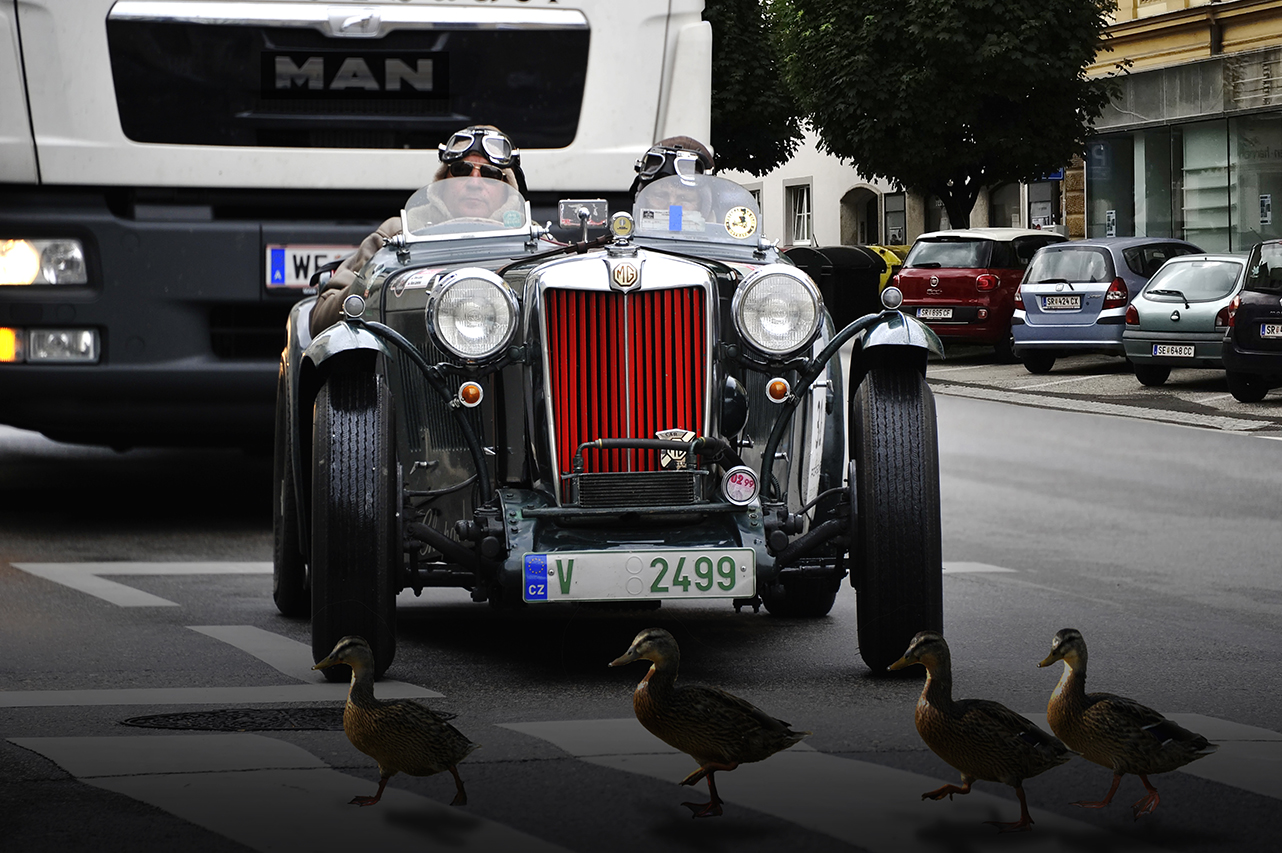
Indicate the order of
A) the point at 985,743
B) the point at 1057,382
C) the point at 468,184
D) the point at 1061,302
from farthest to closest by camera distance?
the point at 1061,302 → the point at 1057,382 → the point at 468,184 → the point at 985,743

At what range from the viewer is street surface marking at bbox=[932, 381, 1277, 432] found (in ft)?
61.4

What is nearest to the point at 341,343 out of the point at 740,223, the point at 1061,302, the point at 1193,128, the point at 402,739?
the point at 740,223

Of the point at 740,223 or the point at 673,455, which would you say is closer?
the point at 673,455

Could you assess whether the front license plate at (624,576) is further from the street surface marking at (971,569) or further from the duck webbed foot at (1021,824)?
the street surface marking at (971,569)

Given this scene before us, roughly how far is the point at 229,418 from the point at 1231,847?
689cm

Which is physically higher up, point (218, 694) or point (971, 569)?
point (218, 694)

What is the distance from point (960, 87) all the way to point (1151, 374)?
426 inches

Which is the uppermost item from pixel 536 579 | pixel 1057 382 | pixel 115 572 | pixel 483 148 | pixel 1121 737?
pixel 483 148

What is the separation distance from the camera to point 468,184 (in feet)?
25.4

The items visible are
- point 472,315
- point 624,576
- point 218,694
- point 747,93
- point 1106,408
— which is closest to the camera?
point 624,576

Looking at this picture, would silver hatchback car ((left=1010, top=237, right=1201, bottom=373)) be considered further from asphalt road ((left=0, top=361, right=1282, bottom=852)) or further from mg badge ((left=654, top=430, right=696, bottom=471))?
mg badge ((left=654, top=430, right=696, bottom=471))

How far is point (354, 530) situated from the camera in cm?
626

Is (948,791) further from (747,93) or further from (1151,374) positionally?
(747,93)

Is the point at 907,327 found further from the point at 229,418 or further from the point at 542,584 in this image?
the point at 229,418
